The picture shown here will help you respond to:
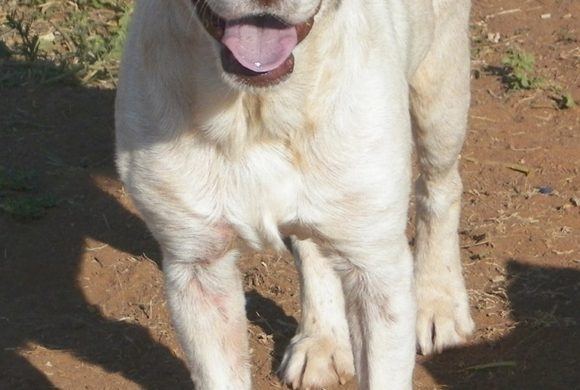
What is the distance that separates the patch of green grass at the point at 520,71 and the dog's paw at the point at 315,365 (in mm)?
2411

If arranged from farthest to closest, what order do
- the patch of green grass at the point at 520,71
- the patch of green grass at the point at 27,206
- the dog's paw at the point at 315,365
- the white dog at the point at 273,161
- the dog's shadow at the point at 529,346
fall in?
the patch of green grass at the point at 520,71 → the patch of green grass at the point at 27,206 → the dog's paw at the point at 315,365 → the dog's shadow at the point at 529,346 → the white dog at the point at 273,161

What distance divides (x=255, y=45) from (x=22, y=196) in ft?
9.83

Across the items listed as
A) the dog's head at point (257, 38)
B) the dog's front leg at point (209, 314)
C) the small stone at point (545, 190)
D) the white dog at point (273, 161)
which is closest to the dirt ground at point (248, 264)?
the small stone at point (545, 190)

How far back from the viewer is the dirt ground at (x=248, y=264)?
519cm

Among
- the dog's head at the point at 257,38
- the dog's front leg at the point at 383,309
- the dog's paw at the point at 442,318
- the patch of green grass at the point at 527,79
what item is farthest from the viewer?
the patch of green grass at the point at 527,79

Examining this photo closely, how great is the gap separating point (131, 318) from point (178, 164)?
5.51 feet

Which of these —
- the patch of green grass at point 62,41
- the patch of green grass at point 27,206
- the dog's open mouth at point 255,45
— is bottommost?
the patch of green grass at point 27,206

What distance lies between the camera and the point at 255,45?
354 cm

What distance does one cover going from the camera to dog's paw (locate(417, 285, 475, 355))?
5.36 metres

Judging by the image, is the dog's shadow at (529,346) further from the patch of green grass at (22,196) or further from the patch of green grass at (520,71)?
the patch of green grass at (22,196)

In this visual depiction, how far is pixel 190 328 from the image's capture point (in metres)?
4.28

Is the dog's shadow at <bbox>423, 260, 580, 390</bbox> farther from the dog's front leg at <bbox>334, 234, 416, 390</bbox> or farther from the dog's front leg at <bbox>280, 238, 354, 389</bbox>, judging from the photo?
the dog's front leg at <bbox>334, 234, 416, 390</bbox>

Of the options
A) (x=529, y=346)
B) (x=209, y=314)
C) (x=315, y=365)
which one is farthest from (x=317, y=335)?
(x=209, y=314)

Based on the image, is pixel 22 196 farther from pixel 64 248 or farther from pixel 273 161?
pixel 273 161
